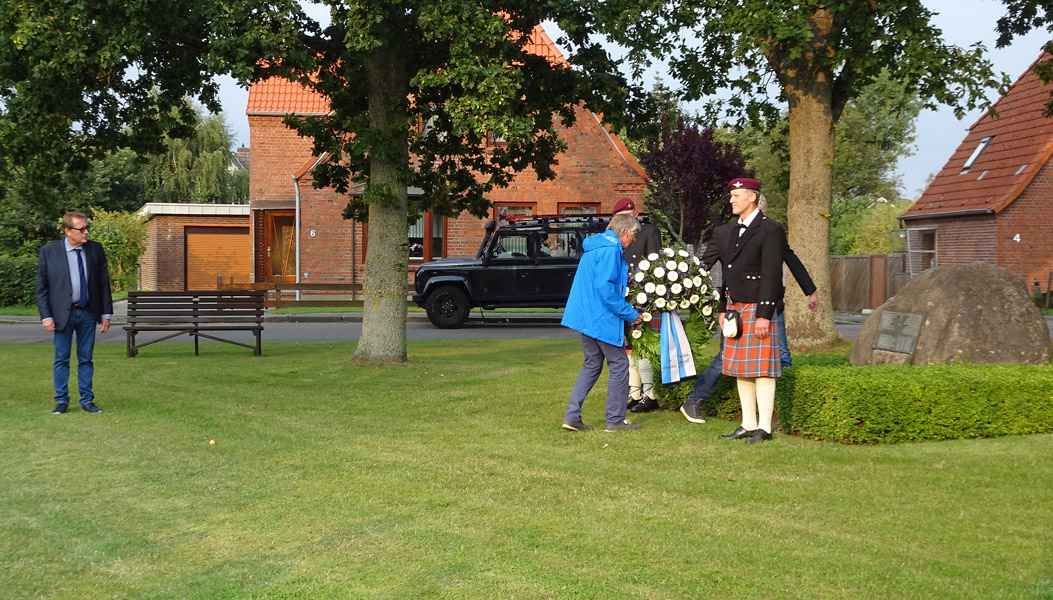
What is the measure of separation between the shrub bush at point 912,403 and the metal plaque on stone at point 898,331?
0.88 m

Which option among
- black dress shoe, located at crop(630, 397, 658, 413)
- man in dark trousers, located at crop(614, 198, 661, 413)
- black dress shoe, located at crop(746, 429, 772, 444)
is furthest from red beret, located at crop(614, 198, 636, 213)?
black dress shoe, located at crop(746, 429, 772, 444)

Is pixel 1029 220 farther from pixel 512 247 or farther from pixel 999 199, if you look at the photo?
A: pixel 512 247

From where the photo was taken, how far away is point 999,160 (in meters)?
34.3

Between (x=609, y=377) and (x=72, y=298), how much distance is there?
515 centimetres

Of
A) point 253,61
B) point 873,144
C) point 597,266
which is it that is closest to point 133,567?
point 597,266

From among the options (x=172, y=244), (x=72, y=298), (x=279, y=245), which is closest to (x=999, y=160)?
(x=279, y=245)

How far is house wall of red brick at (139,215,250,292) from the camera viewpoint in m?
42.6

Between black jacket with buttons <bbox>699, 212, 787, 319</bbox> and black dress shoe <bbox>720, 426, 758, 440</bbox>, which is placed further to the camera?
black dress shoe <bbox>720, 426, 758, 440</bbox>

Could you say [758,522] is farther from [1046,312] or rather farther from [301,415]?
[1046,312]

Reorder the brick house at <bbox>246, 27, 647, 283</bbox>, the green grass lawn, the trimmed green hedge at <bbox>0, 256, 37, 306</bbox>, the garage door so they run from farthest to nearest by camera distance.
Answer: the garage door, the brick house at <bbox>246, 27, 647, 283</bbox>, the trimmed green hedge at <bbox>0, 256, 37, 306</bbox>, the green grass lawn

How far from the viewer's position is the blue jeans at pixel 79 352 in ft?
32.5

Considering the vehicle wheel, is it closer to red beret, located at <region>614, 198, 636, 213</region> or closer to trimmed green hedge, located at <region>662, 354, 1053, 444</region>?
red beret, located at <region>614, 198, 636, 213</region>

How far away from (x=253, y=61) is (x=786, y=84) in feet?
26.2

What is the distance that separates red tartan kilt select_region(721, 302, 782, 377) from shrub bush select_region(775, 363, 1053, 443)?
19.9 inches
